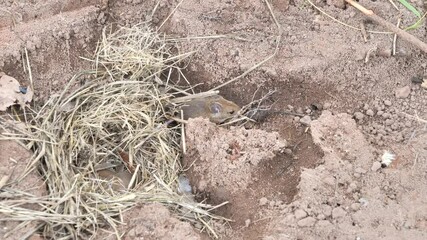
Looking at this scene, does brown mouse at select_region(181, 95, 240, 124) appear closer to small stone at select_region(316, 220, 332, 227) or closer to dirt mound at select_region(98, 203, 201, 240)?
dirt mound at select_region(98, 203, 201, 240)

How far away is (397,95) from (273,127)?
1.78 ft

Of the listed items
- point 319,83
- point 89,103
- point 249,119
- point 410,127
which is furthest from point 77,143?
point 410,127

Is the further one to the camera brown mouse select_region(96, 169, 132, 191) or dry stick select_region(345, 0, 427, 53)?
dry stick select_region(345, 0, 427, 53)

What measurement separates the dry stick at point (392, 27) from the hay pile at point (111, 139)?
814mm

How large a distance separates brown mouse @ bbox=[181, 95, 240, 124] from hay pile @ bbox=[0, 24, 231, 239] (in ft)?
0.22

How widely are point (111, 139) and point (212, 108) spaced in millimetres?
443

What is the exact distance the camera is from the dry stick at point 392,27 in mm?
2734

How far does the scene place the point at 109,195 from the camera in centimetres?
242

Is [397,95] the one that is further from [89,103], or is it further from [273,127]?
[89,103]

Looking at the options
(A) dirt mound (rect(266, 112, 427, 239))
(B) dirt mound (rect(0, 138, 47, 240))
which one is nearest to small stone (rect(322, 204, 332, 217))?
(A) dirt mound (rect(266, 112, 427, 239))

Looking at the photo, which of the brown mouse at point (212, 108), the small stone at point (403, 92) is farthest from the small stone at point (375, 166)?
the brown mouse at point (212, 108)

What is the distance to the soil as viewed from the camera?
2.33m

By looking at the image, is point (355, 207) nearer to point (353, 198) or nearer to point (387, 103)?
point (353, 198)

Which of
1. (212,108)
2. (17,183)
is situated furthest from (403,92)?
(17,183)
